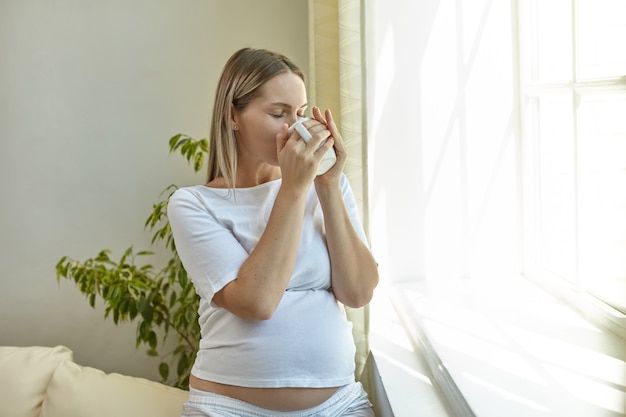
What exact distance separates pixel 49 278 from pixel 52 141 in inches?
22.2

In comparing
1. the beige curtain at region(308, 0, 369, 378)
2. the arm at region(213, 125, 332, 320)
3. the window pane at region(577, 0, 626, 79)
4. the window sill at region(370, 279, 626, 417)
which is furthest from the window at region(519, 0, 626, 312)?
the arm at region(213, 125, 332, 320)

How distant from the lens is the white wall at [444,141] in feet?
6.85

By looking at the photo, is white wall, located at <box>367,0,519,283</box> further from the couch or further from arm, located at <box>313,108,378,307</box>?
the couch

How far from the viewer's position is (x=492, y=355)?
1.44 metres

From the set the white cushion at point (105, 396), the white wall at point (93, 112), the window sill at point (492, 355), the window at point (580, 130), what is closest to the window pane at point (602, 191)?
the window at point (580, 130)

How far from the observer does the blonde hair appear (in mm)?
1478

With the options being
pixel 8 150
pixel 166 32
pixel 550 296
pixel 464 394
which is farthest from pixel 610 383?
pixel 8 150

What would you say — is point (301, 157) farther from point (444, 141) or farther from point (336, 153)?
point (444, 141)

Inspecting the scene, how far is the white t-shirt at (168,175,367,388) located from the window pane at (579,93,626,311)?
62cm

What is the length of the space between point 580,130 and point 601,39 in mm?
209

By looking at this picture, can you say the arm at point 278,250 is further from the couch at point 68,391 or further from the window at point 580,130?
the couch at point 68,391

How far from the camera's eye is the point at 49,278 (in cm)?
290

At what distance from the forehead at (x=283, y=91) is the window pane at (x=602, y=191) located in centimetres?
68

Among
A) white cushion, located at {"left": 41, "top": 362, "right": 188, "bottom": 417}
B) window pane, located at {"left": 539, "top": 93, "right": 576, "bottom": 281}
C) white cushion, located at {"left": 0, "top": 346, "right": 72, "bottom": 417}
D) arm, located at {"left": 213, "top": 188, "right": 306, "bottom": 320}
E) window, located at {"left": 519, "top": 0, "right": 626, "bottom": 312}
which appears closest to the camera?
arm, located at {"left": 213, "top": 188, "right": 306, "bottom": 320}
